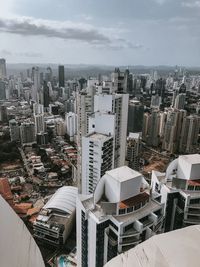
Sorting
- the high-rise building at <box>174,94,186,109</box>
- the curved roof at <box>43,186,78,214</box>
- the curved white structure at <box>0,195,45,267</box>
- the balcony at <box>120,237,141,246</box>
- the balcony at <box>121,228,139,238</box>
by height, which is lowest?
the curved roof at <box>43,186,78,214</box>

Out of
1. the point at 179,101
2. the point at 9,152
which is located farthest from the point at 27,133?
the point at 179,101

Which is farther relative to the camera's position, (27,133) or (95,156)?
(27,133)

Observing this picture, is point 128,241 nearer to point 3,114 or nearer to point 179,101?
point 179,101

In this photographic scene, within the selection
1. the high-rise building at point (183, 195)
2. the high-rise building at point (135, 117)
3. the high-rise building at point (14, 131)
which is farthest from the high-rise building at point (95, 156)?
the high-rise building at point (14, 131)

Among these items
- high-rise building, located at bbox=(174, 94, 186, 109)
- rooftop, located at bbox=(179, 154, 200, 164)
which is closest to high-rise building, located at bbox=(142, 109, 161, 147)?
high-rise building, located at bbox=(174, 94, 186, 109)

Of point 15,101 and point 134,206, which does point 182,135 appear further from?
point 15,101

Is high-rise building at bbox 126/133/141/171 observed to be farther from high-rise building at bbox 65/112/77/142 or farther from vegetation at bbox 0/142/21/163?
vegetation at bbox 0/142/21/163
